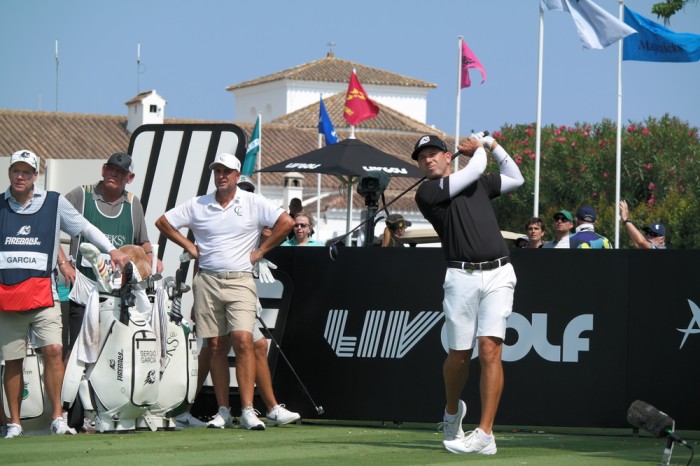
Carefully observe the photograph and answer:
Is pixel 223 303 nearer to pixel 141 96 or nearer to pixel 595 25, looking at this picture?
pixel 595 25

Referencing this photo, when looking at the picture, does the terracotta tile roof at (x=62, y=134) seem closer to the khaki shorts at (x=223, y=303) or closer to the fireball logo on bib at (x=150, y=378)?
the khaki shorts at (x=223, y=303)

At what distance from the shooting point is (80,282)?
33.3 ft

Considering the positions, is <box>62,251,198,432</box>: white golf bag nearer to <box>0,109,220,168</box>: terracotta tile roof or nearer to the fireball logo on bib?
the fireball logo on bib

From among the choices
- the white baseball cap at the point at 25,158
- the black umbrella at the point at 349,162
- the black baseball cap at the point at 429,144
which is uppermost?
the black umbrella at the point at 349,162

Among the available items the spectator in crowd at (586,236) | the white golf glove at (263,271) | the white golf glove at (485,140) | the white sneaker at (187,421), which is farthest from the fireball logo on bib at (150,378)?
the spectator in crowd at (586,236)

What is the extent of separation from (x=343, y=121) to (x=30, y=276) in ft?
272

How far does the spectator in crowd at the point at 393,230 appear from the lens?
1351 cm

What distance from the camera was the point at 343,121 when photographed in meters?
91.9

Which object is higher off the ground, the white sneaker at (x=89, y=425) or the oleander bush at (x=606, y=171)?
the oleander bush at (x=606, y=171)

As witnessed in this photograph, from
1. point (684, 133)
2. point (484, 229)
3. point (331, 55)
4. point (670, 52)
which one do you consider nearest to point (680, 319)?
point (484, 229)

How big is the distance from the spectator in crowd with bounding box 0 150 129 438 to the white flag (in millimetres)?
14909

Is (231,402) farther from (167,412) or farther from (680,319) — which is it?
(680,319)

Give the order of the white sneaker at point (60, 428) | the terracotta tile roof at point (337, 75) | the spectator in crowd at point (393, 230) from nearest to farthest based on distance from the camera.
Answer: the white sneaker at point (60, 428) < the spectator in crowd at point (393, 230) < the terracotta tile roof at point (337, 75)

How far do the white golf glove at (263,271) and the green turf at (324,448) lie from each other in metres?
1.14
